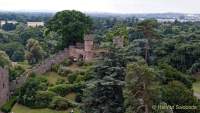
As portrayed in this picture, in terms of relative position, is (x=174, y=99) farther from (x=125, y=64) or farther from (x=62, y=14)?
(x=62, y=14)

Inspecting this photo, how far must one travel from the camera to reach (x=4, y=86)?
50.9m

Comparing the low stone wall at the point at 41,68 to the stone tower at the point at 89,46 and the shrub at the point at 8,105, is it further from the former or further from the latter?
the stone tower at the point at 89,46

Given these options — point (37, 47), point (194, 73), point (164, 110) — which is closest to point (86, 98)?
point (164, 110)

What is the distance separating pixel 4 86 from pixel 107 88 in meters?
22.7

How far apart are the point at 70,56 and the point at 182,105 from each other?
80.2 feet

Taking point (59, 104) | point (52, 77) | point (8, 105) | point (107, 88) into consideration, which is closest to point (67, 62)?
point (52, 77)

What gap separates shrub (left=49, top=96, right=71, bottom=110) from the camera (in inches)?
1828

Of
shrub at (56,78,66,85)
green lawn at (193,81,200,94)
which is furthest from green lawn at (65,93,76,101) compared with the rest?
green lawn at (193,81,200,94)

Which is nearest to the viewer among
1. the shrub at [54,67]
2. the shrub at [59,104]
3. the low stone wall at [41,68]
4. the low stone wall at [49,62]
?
the shrub at [59,104]

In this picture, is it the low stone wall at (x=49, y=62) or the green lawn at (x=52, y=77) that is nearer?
the green lawn at (x=52, y=77)

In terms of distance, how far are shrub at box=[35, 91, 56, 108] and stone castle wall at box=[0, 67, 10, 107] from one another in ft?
15.2

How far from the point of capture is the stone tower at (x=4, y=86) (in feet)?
165

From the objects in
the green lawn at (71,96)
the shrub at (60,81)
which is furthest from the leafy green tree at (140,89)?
the shrub at (60,81)

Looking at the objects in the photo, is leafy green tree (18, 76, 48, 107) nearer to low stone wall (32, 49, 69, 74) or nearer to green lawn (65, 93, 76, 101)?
green lawn (65, 93, 76, 101)
